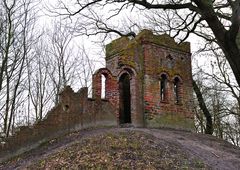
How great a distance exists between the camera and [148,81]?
14.6 meters

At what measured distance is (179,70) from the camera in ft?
52.4

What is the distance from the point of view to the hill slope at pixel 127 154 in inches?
332

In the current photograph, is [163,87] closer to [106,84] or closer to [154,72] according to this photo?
[154,72]

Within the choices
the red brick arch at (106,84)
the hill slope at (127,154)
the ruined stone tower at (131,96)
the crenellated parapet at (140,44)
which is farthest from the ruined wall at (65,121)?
the crenellated parapet at (140,44)

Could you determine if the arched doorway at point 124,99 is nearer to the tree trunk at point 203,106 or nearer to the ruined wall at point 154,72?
the ruined wall at point 154,72

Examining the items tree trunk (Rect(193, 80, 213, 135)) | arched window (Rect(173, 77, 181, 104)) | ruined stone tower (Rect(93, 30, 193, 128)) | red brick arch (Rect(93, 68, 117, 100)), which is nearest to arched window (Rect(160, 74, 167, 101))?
ruined stone tower (Rect(93, 30, 193, 128))

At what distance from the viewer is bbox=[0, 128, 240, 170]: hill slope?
8.44 metres

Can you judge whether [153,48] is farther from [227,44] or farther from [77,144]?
[77,144]

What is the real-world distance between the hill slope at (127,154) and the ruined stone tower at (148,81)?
115 inches

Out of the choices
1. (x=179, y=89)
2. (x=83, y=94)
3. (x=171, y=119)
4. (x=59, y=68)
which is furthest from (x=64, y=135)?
(x=59, y=68)

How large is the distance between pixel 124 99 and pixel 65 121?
386cm

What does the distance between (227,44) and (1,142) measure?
8043mm

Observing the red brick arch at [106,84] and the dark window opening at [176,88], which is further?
the dark window opening at [176,88]

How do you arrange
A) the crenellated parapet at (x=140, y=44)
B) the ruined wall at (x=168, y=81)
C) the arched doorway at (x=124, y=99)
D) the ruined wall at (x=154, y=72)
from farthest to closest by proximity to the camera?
1. the arched doorway at (x=124, y=99)
2. the crenellated parapet at (x=140, y=44)
3. the ruined wall at (x=168, y=81)
4. the ruined wall at (x=154, y=72)
